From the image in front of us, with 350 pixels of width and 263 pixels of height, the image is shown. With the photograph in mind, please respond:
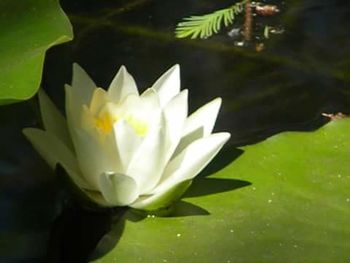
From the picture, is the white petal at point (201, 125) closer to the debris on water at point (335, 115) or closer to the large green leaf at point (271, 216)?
the large green leaf at point (271, 216)

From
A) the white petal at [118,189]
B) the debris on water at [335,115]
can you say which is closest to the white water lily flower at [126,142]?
the white petal at [118,189]

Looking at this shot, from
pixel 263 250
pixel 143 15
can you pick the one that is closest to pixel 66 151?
pixel 263 250

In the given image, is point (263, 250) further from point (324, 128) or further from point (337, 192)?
point (324, 128)

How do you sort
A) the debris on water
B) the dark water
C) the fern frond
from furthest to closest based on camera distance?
the fern frond < the debris on water < the dark water

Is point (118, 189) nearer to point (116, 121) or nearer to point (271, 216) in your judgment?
point (116, 121)

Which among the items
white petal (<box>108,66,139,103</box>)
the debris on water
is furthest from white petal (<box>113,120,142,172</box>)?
the debris on water

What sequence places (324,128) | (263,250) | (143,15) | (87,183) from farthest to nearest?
(143,15) < (324,128) < (87,183) < (263,250)

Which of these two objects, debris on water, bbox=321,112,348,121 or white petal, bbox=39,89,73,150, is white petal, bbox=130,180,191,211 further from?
debris on water, bbox=321,112,348,121
